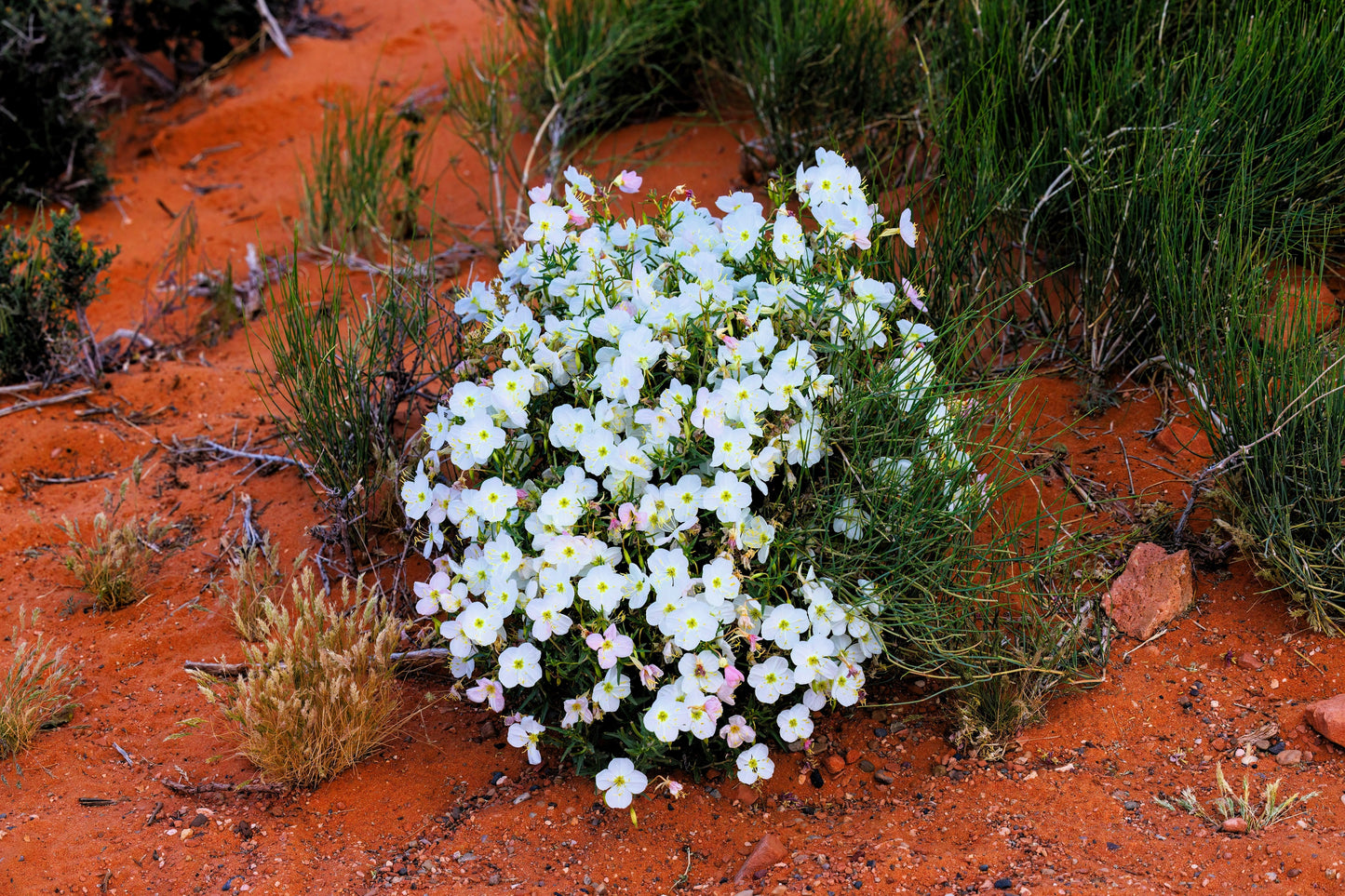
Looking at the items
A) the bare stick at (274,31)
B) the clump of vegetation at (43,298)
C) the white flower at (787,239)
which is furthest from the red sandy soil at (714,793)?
the bare stick at (274,31)

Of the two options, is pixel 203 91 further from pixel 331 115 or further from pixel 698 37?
pixel 698 37

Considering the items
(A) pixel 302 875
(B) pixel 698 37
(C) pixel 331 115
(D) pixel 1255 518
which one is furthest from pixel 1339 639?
(C) pixel 331 115

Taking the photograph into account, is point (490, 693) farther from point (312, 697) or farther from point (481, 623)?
point (312, 697)

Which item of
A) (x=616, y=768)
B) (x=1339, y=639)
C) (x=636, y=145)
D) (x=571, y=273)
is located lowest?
(x=1339, y=639)

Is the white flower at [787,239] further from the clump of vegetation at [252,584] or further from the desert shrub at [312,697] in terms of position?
the clump of vegetation at [252,584]

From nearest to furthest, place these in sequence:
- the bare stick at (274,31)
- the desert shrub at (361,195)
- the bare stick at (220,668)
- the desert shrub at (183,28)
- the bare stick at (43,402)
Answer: the bare stick at (220,668) → the bare stick at (43,402) → the desert shrub at (361,195) → the desert shrub at (183,28) → the bare stick at (274,31)

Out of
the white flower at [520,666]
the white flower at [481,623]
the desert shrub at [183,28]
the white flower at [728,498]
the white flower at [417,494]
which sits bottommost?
the white flower at [520,666]

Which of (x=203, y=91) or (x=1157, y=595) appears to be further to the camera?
(x=203, y=91)

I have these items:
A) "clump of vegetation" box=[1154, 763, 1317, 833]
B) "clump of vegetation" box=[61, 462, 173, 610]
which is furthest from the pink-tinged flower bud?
"clump of vegetation" box=[1154, 763, 1317, 833]
